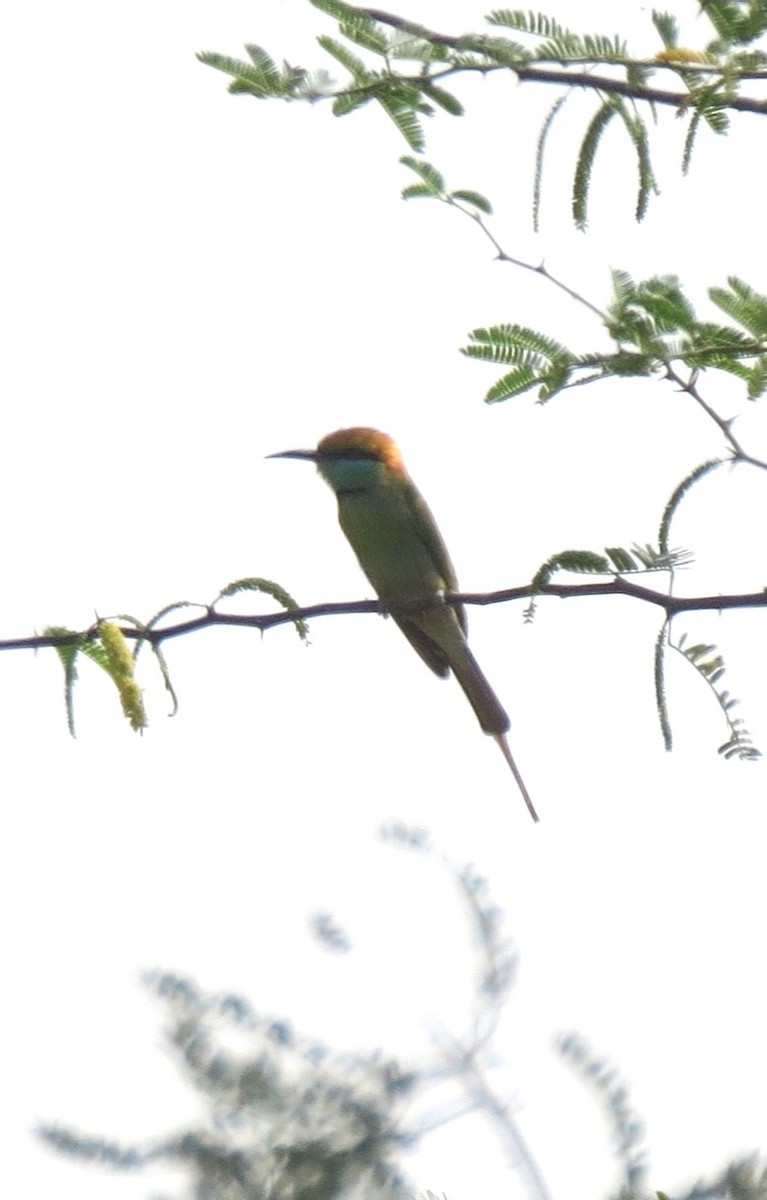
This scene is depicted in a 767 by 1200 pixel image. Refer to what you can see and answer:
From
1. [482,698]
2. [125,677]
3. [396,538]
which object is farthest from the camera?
[396,538]

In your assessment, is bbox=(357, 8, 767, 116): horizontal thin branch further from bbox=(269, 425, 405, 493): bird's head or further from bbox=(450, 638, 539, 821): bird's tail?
bbox=(269, 425, 405, 493): bird's head

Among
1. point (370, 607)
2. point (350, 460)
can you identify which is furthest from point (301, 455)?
point (370, 607)

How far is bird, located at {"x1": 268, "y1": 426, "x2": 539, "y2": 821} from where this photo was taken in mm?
6508

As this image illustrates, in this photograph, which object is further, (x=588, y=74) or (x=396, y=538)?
(x=396, y=538)

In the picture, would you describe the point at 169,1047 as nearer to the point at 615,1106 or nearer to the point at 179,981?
the point at 179,981

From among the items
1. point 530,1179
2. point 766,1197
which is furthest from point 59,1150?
point 766,1197

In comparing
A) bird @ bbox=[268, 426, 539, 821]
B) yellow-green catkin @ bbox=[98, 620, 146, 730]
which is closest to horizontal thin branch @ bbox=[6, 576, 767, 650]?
yellow-green catkin @ bbox=[98, 620, 146, 730]

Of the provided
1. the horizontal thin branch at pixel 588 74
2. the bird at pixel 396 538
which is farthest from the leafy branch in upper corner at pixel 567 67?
the bird at pixel 396 538

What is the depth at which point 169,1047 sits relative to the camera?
382 cm

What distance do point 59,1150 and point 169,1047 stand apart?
9.7 inches

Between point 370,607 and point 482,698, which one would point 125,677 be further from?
point 482,698

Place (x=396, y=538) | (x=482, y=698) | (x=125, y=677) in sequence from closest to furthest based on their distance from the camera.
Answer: (x=125, y=677) < (x=482, y=698) < (x=396, y=538)

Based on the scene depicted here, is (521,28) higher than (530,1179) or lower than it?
higher

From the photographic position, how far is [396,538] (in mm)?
6770
